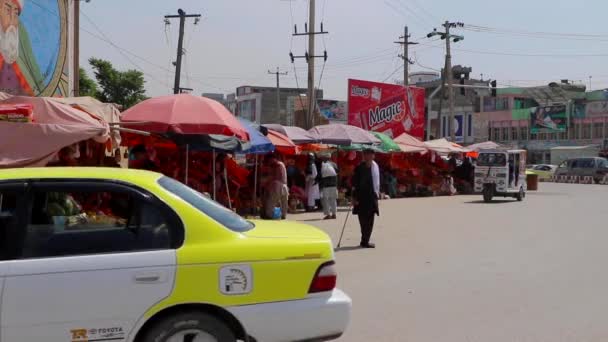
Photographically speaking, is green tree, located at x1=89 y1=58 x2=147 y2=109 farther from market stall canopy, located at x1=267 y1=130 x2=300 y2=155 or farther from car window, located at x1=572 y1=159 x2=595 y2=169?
car window, located at x1=572 y1=159 x2=595 y2=169

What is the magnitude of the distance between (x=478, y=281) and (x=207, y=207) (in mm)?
5038

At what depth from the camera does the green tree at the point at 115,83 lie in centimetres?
3950

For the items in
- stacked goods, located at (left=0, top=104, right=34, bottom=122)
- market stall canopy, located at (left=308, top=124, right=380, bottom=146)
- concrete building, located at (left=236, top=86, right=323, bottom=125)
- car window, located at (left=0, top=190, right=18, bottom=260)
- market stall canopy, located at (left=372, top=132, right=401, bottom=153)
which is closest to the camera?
car window, located at (left=0, top=190, right=18, bottom=260)

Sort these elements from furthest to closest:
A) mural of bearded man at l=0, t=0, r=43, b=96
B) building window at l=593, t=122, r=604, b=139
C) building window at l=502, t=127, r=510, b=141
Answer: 1. building window at l=502, t=127, r=510, b=141
2. building window at l=593, t=122, r=604, b=139
3. mural of bearded man at l=0, t=0, r=43, b=96

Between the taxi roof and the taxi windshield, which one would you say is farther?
the taxi windshield

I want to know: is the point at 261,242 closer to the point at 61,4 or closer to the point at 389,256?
the point at 389,256

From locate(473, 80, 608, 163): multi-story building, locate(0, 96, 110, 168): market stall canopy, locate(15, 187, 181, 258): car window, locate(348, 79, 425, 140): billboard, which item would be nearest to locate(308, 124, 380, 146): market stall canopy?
locate(348, 79, 425, 140): billboard

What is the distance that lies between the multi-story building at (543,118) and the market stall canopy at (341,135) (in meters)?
42.7

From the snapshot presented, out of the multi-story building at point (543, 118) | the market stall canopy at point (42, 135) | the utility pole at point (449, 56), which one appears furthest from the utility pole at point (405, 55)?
the market stall canopy at point (42, 135)

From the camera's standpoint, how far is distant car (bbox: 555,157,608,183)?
42.3 meters

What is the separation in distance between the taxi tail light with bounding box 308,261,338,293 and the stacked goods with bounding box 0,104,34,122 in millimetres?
5602

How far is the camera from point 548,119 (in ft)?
203

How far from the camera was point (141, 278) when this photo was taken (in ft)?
13.1

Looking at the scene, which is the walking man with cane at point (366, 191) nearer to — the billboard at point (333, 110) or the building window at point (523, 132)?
the building window at point (523, 132)
